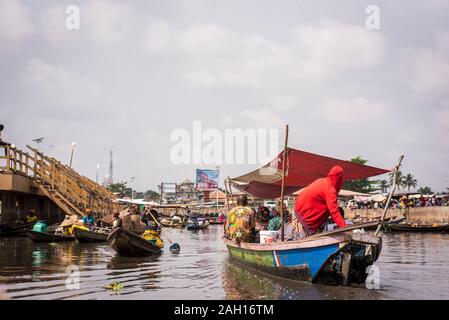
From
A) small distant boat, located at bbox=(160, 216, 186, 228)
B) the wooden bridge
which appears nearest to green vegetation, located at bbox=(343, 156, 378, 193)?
small distant boat, located at bbox=(160, 216, 186, 228)

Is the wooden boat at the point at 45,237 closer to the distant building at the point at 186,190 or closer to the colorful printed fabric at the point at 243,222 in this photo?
the colorful printed fabric at the point at 243,222

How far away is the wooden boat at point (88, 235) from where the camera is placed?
18.5 m

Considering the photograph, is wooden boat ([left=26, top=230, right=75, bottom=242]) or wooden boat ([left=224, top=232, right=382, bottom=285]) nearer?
wooden boat ([left=224, top=232, right=382, bottom=285])

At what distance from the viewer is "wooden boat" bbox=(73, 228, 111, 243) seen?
1845cm

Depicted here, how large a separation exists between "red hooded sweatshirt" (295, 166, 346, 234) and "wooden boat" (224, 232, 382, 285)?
15.4 inches

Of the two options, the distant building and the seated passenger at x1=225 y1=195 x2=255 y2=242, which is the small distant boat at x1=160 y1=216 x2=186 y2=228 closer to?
the seated passenger at x1=225 y1=195 x2=255 y2=242

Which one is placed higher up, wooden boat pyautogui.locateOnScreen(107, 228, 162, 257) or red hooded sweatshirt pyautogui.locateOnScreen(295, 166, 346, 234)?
red hooded sweatshirt pyautogui.locateOnScreen(295, 166, 346, 234)

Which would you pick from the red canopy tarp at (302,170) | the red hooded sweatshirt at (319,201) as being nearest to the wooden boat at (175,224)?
the red canopy tarp at (302,170)

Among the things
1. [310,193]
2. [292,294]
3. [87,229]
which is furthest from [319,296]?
[87,229]

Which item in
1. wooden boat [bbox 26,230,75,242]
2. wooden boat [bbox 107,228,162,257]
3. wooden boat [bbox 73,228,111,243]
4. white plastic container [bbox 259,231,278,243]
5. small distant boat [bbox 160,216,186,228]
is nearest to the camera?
white plastic container [bbox 259,231,278,243]

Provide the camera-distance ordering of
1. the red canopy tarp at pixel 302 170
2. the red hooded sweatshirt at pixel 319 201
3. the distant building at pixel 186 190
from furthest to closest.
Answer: the distant building at pixel 186 190
the red canopy tarp at pixel 302 170
the red hooded sweatshirt at pixel 319 201

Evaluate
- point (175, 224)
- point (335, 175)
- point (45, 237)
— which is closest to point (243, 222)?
point (335, 175)

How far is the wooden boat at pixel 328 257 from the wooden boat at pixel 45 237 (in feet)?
42.4

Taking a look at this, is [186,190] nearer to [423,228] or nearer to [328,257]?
[423,228]
